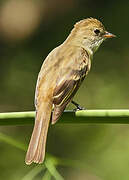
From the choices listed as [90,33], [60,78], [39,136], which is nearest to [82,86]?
[90,33]

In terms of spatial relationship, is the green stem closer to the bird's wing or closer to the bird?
the bird

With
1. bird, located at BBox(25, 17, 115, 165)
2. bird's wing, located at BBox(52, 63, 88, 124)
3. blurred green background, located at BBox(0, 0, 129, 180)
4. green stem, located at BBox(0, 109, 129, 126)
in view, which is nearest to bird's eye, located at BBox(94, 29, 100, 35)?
bird, located at BBox(25, 17, 115, 165)

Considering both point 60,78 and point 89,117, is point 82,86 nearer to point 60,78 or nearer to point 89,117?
point 60,78

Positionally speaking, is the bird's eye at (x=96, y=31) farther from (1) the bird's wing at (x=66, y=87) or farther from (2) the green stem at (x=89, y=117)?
(2) the green stem at (x=89, y=117)

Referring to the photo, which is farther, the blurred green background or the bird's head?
the blurred green background

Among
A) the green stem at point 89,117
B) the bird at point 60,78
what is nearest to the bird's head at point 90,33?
the bird at point 60,78

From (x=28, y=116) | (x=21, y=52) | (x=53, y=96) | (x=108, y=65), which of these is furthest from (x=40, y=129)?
(x=21, y=52)
